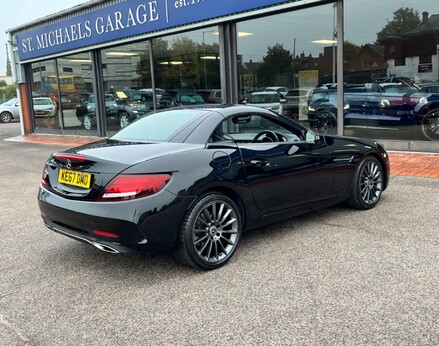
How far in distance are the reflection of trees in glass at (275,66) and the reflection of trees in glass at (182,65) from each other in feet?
4.57

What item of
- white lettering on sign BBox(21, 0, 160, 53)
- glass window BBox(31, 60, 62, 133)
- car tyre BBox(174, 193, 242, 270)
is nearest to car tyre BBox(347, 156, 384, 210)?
car tyre BBox(174, 193, 242, 270)

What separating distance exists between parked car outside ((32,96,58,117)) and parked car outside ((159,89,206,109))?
7132 millimetres

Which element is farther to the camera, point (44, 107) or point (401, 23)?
point (44, 107)

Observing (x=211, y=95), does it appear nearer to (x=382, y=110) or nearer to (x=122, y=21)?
(x=122, y=21)

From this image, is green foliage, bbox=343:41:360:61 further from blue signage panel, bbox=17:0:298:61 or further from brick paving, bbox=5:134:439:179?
brick paving, bbox=5:134:439:179

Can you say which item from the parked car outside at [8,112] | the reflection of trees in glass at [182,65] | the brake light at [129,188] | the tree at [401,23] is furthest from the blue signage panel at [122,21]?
the parked car outside at [8,112]

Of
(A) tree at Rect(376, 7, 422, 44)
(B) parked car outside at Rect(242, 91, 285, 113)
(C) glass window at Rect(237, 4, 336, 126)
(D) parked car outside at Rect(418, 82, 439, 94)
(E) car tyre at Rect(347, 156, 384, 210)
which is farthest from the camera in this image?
(B) parked car outside at Rect(242, 91, 285, 113)

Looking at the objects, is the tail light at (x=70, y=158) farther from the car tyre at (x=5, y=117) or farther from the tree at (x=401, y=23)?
the car tyre at (x=5, y=117)

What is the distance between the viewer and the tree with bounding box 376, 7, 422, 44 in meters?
8.33

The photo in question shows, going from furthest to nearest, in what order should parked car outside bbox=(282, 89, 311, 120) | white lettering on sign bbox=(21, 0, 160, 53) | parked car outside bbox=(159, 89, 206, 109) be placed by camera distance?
white lettering on sign bbox=(21, 0, 160, 53), parked car outside bbox=(159, 89, 206, 109), parked car outside bbox=(282, 89, 311, 120)

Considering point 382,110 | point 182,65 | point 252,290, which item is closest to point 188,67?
point 182,65

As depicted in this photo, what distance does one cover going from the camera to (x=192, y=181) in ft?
11.8

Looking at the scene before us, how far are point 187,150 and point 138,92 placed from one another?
1088 centimetres

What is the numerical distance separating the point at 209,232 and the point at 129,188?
78 cm
